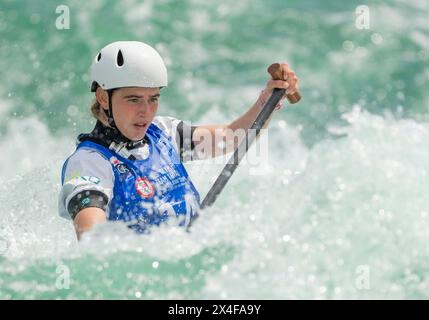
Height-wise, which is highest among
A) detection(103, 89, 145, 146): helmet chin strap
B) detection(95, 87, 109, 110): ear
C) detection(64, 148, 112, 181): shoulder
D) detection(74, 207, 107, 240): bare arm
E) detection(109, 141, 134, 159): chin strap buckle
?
detection(95, 87, 109, 110): ear

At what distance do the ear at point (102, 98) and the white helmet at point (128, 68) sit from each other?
0.05 meters

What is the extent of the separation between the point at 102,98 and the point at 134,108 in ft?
0.89

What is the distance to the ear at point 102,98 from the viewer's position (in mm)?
4512

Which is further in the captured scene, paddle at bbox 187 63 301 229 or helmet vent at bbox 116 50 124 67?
paddle at bbox 187 63 301 229

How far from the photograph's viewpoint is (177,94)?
10180mm

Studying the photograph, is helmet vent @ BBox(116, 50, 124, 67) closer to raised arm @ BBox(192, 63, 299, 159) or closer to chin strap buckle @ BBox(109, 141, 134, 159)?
chin strap buckle @ BBox(109, 141, 134, 159)

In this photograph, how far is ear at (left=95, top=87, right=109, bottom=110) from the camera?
4512 mm

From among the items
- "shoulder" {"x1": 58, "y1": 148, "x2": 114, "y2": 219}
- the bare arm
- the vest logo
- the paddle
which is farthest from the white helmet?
the bare arm

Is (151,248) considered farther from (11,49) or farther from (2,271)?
(11,49)

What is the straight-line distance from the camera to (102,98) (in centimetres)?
455

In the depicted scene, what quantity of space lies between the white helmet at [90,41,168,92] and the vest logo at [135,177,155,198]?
54 centimetres

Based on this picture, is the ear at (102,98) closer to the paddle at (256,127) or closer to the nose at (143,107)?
the nose at (143,107)

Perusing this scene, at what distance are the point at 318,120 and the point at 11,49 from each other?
419cm
